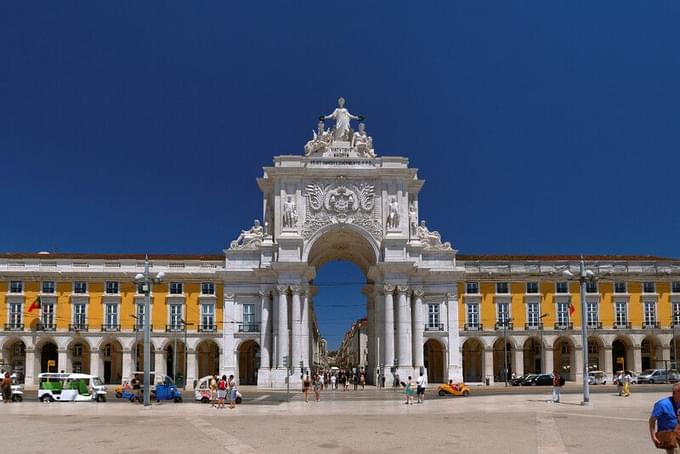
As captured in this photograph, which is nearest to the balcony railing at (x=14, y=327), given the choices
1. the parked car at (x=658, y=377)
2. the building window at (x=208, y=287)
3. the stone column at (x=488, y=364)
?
the building window at (x=208, y=287)

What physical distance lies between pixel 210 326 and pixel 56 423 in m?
45.5

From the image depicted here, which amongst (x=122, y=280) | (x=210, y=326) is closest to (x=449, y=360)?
(x=210, y=326)

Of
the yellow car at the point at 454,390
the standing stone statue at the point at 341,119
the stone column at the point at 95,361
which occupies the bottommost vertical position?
the yellow car at the point at 454,390

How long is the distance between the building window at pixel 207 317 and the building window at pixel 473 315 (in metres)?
25.8

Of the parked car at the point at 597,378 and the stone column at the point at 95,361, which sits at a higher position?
the stone column at the point at 95,361

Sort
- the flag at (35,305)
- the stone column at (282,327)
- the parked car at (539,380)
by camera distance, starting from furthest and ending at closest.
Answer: the flag at (35,305)
the stone column at (282,327)
the parked car at (539,380)

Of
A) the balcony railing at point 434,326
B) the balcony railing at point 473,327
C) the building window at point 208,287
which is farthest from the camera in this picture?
the building window at point 208,287

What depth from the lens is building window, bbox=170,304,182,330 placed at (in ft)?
246

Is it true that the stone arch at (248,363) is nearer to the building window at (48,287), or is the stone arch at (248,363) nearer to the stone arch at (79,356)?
the stone arch at (79,356)

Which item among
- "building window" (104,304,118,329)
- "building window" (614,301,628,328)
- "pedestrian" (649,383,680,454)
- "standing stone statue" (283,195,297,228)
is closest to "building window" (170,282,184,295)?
"building window" (104,304,118,329)

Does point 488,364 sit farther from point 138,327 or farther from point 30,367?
point 30,367

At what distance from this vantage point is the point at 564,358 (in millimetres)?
78375

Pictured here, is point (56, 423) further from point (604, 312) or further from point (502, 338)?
point (604, 312)

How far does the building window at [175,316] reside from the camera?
7488cm
